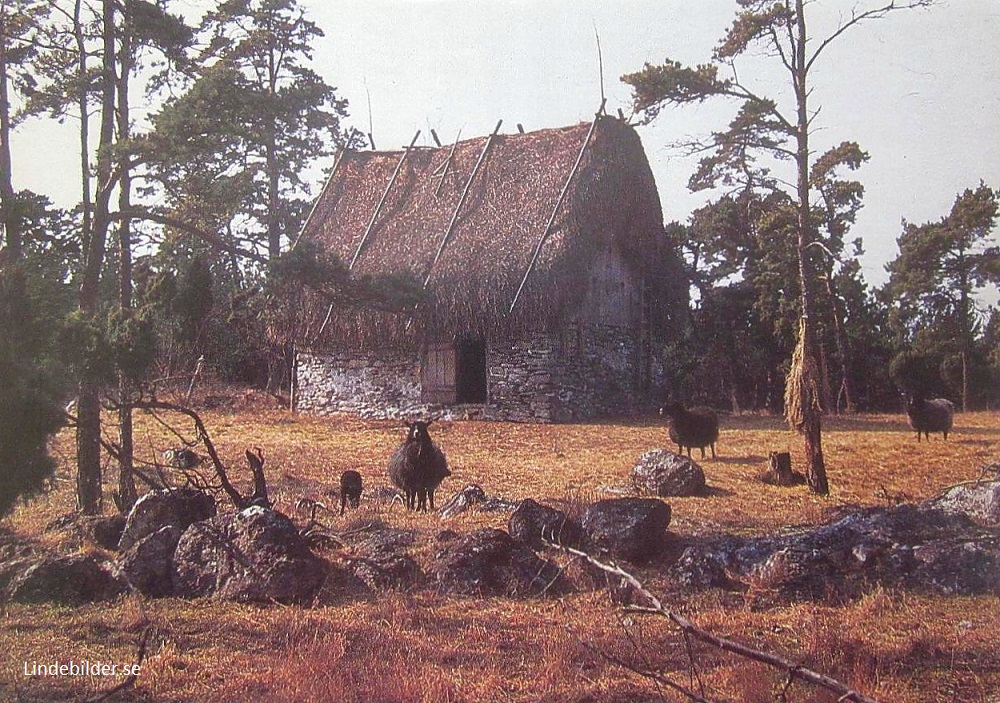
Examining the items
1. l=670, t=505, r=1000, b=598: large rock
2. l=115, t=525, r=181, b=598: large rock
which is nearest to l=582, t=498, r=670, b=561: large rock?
l=670, t=505, r=1000, b=598: large rock

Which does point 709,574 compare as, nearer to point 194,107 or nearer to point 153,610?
point 153,610

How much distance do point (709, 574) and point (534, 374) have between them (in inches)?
105

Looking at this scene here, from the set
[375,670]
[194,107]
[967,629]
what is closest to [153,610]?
[375,670]

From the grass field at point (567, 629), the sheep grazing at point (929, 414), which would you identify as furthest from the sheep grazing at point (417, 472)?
the sheep grazing at point (929, 414)

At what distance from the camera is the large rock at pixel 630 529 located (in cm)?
454

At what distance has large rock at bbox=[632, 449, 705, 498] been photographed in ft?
17.7

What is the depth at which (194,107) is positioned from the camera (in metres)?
5.57

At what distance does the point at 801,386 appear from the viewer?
5.20 m

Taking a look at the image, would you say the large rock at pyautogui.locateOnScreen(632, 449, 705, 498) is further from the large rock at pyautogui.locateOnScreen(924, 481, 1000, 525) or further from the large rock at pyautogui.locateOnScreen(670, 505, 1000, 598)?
the large rock at pyautogui.locateOnScreen(924, 481, 1000, 525)

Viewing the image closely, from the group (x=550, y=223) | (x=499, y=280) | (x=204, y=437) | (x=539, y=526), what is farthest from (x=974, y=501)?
(x=204, y=437)

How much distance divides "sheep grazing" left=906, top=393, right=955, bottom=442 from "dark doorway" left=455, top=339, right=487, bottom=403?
2.92m

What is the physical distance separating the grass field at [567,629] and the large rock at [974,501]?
0.28 ft

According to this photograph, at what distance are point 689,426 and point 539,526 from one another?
1.54 metres

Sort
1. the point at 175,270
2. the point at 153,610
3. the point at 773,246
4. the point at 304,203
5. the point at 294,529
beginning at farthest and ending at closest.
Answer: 1. the point at 304,203
2. the point at 175,270
3. the point at 773,246
4. the point at 294,529
5. the point at 153,610
